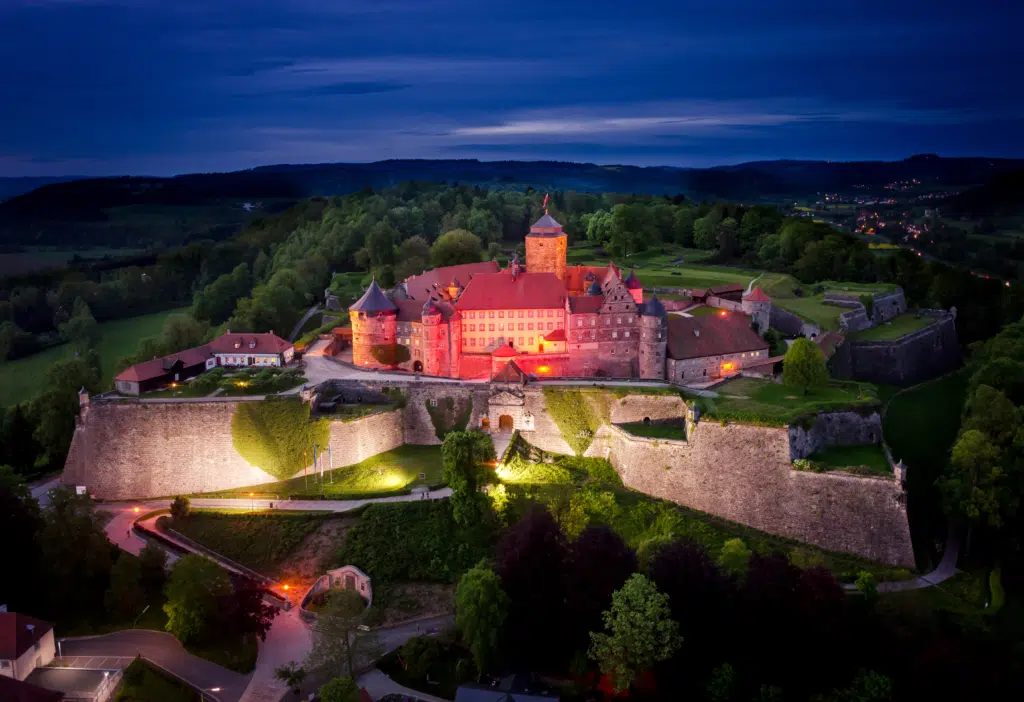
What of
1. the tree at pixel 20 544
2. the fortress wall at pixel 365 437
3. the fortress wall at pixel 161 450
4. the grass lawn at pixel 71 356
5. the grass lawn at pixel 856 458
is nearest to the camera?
the grass lawn at pixel 856 458

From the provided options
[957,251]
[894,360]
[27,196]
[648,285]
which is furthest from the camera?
[27,196]

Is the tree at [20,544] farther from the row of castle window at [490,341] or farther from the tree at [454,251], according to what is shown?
the tree at [454,251]

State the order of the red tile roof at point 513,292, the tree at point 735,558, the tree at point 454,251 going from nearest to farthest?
the tree at point 735,558 → the red tile roof at point 513,292 → the tree at point 454,251

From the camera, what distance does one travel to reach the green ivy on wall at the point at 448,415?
42625mm

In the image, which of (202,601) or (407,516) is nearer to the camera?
(202,601)

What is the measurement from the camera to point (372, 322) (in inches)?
1786

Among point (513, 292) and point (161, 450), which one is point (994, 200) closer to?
point (513, 292)

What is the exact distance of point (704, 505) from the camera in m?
36.5

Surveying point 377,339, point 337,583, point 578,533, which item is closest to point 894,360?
point 578,533

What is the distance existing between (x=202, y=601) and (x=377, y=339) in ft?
56.8

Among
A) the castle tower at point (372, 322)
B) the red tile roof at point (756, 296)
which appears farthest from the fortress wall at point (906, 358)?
the castle tower at point (372, 322)

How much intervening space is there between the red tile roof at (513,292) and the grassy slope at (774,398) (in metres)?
9.42

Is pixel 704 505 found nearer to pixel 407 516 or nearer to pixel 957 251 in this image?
pixel 407 516

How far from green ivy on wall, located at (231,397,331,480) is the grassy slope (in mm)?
17387
